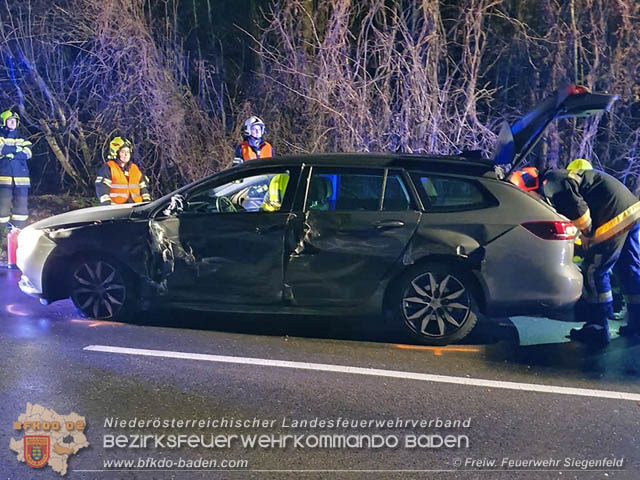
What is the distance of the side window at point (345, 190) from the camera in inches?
215

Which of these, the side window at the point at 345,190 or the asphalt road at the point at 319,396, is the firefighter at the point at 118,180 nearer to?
the asphalt road at the point at 319,396

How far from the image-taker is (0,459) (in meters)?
3.37

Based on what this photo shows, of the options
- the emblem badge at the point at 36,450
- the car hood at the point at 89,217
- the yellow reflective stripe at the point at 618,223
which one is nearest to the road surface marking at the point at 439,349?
the yellow reflective stripe at the point at 618,223

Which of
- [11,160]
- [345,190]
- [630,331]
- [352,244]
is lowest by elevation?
[630,331]

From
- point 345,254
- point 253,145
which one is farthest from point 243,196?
point 253,145

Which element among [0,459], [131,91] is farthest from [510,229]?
[131,91]

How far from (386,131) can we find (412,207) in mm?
4752

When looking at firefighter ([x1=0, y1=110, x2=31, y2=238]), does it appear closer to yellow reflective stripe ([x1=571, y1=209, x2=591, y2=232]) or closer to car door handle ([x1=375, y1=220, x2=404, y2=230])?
car door handle ([x1=375, y1=220, x2=404, y2=230])

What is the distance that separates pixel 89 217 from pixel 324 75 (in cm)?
505

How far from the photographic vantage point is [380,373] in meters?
4.74

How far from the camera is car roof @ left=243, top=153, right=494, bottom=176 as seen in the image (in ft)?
17.9

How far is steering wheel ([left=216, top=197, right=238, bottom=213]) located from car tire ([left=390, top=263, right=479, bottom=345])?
62.4 inches

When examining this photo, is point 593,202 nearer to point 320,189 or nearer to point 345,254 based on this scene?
point 345,254

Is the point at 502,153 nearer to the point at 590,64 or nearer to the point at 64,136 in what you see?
the point at 590,64
